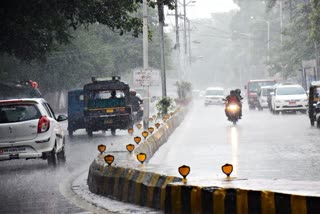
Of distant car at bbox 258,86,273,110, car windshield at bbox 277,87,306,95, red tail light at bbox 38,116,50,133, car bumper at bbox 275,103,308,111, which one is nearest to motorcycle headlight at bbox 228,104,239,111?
car bumper at bbox 275,103,308,111

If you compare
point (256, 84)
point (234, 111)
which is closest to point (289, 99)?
point (234, 111)

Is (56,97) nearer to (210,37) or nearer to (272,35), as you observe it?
(272,35)

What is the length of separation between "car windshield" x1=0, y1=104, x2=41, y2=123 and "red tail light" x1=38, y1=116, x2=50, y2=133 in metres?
0.13

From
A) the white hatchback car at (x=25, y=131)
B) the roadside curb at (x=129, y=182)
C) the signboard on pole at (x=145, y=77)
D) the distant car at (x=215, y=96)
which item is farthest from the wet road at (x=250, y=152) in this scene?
the distant car at (x=215, y=96)

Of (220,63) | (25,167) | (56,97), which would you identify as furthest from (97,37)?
(220,63)

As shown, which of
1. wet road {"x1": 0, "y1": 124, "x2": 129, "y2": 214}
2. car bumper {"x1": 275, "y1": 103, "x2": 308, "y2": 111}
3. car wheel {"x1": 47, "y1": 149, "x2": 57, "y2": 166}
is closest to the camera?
wet road {"x1": 0, "y1": 124, "x2": 129, "y2": 214}

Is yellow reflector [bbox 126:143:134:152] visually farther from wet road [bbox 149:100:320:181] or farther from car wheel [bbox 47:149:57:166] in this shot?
car wheel [bbox 47:149:57:166]

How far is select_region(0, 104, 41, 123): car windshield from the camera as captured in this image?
18500mm

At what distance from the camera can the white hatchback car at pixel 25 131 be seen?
1828 centimetres

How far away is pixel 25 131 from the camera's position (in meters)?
18.4

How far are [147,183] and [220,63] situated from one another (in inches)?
6626

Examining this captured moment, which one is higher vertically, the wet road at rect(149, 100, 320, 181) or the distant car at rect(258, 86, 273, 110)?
the distant car at rect(258, 86, 273, 110)

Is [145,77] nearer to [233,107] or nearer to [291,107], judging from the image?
[233,107]

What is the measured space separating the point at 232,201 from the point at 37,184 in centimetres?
672
